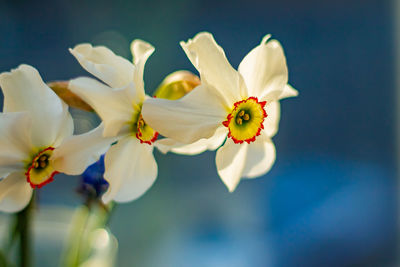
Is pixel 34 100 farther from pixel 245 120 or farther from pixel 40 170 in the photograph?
pixel 245 120

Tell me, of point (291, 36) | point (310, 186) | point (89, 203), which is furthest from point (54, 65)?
point (89, 203)

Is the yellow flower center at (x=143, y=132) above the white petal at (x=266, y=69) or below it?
below

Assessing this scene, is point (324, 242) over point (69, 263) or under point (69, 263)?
under

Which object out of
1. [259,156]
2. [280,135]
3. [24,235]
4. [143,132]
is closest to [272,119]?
[259,156]

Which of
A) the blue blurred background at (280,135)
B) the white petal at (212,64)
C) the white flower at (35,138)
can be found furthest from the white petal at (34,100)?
the blue blurred background at (280,135)

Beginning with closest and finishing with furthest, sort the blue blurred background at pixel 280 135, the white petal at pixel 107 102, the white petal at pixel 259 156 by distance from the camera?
the white petal at pixel 107 102
the white petal at pixel 259 156
the blue blurred background at pixel 280 135

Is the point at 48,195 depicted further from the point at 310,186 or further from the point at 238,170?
the point at 238,170

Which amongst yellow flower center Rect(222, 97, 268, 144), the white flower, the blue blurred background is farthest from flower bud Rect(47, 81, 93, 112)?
the blue blurred background

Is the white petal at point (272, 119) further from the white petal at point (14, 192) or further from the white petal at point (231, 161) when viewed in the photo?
the white petal at point (14, 192)
